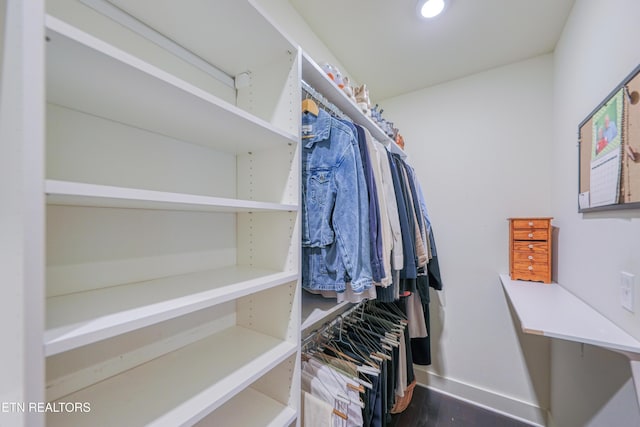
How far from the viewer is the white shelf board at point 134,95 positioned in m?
0.47

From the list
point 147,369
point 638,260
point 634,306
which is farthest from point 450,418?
point 147,369

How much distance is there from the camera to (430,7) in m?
1.43

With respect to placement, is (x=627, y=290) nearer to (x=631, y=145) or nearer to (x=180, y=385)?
(x=631, y=145)

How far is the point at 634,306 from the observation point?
0.89 m

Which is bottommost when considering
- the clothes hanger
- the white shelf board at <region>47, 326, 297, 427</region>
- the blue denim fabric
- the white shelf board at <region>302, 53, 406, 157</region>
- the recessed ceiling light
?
the white shelf board at <region>47, 326, 297, 427</region>

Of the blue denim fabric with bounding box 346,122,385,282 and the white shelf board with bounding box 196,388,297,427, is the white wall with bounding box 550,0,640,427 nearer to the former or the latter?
the blue denim fabric with bounding box 346,122,385,282

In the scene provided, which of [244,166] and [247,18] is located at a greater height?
[247,18]

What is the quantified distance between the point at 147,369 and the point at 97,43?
86cm

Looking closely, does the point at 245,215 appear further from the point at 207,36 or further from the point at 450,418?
the point at 450,418

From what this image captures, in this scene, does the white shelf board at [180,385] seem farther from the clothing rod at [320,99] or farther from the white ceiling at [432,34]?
the white ceiling at [432,34]

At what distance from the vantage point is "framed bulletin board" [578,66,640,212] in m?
0.90

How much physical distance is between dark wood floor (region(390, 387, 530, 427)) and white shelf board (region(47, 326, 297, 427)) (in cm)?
153

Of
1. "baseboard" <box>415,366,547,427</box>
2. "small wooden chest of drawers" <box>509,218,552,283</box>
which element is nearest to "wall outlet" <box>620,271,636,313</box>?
"small wooden chest of drawers" <box>509,218,552,283</box>

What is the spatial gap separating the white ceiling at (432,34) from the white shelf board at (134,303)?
60.8 inches
